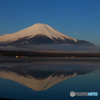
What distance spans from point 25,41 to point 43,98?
170 metres

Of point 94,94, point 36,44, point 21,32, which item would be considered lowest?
point 94,94

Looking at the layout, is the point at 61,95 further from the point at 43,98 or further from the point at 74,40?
the point at 74,40

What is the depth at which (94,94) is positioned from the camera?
9586 millimetres

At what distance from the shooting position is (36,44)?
Result: 183 m

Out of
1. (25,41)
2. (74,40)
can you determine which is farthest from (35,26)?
(74,40)

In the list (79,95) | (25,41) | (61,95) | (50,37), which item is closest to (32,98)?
(61,95)

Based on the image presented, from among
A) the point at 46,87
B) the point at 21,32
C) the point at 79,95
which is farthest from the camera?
the point at 21,32

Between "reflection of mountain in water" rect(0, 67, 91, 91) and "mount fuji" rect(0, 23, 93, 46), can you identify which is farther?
"mount fuji" rect(0, 23, 93, 46)

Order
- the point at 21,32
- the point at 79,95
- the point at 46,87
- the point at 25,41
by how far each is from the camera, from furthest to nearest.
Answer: the point at 21,32 → the point at 25,41 → the point at 46,87 → the point at 79,95

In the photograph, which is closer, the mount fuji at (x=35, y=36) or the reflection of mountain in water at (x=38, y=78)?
the reflection of mountain in water at (x=38, y=78)

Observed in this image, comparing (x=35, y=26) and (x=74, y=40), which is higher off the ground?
(x=35, y=26)

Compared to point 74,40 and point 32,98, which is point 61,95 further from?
point 74,40

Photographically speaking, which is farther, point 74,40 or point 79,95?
point 74,40

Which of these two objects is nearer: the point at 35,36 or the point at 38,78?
the point at 38,78
